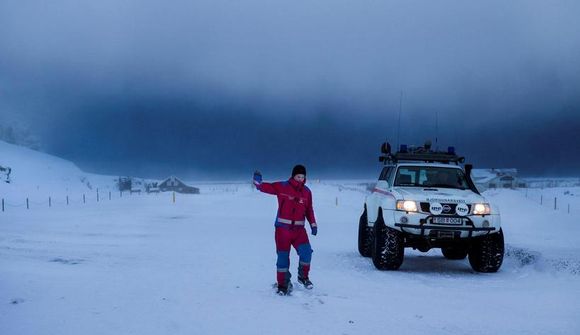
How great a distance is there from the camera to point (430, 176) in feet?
34.1

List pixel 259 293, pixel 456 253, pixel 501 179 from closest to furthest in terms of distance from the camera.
→ pixel 259 293 → pixel 456 253 → pixel 501 179

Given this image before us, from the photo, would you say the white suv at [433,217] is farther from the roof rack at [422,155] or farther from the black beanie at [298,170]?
the black beanie at [298,170]

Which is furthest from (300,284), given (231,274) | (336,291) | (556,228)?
(556,228)

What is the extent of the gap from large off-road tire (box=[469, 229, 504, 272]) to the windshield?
57.3 inches

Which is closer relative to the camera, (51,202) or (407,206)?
(407,206)

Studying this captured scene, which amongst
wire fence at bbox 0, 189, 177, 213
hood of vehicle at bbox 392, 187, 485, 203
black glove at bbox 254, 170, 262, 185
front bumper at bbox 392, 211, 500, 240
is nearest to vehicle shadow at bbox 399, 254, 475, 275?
front bumper at bbox 392, 211, 500, 240

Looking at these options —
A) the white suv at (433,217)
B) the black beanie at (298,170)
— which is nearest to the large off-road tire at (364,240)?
the white suv at (433,217)

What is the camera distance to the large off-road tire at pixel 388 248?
9023mm

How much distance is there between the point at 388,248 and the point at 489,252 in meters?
1.90

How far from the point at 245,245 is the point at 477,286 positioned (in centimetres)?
698

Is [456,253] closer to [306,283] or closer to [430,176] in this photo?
[430,176]

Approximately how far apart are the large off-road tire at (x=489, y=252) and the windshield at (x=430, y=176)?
1456 millimetres

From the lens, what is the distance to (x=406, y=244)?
9.42 meters

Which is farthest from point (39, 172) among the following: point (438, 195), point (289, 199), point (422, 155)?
point (289, 199)
